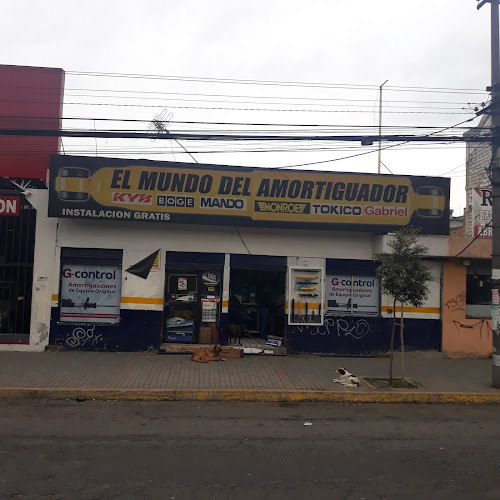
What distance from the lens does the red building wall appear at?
14953 millimetres

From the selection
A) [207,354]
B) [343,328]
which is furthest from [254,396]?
[343,328]

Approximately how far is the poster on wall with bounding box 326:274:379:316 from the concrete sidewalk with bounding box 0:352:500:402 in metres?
1.31

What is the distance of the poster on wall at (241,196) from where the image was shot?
12.2 meters

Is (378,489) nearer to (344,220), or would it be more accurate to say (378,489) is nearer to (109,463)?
(109,463)

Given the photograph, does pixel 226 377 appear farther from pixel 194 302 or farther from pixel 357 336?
pixel 357 336

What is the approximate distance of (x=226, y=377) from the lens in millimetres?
10250

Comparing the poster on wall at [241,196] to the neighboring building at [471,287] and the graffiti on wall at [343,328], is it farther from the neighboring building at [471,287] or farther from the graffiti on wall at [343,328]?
the graffiti on wall at [343,328]

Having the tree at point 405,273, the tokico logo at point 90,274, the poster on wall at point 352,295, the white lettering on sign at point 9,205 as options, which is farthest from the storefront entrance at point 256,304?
the white lettering on sign at point 9,205

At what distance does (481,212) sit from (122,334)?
989cm

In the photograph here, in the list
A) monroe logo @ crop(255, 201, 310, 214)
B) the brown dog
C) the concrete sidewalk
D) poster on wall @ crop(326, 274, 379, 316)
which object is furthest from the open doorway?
monroe logo @ crop(255, 201, 310, 214)

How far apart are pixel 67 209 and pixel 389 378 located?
27.3ft

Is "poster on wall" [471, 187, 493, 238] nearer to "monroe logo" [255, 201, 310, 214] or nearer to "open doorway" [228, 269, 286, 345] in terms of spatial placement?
"monroe logo" [255, 201, 310, 214]

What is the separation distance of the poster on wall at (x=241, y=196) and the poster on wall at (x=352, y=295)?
1505 mm

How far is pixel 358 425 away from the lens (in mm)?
7703
